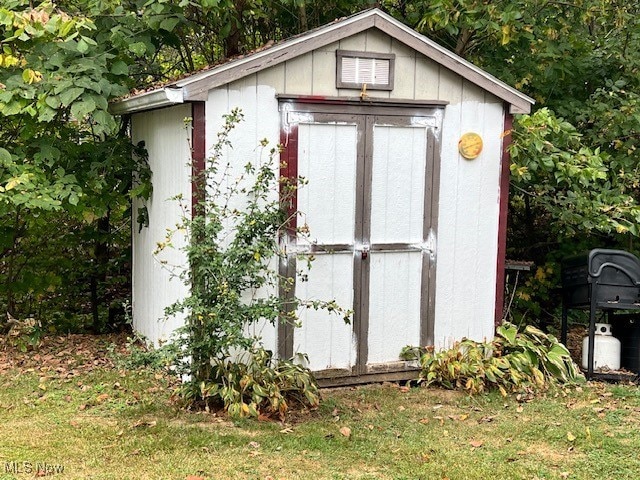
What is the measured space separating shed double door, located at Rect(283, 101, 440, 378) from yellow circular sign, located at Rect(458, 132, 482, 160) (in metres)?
0.25

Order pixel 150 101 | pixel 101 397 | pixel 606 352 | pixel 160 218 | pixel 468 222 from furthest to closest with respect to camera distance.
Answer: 1. pixel 606 352
2. pixel 160 218
3. pixel 468 222
4. pixel 150 101
5. pixel 101 397

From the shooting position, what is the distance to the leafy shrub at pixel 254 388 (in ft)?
19.4

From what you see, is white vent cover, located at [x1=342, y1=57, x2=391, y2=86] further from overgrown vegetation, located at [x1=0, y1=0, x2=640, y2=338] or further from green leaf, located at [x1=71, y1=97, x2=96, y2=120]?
green leaf, located at [x1=71, y1=97, x2=96, y2=120]

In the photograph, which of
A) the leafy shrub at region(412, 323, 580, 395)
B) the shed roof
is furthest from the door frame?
the shed roof

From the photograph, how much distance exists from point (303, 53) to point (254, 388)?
2602 mm

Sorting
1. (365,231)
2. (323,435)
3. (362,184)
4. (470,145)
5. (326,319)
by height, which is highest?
(470,145)

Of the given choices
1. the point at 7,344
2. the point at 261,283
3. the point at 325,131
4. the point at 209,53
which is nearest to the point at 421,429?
the point at 261,283

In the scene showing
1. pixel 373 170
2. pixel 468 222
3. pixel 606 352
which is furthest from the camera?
pixel 606 352

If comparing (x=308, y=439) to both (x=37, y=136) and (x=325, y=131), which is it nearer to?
(x=325, y=131)

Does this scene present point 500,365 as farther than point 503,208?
No

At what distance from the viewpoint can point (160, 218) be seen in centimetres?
740

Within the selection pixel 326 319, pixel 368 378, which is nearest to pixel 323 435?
pixel 326 319

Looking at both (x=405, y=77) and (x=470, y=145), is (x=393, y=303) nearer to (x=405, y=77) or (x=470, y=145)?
(x=470, y=145)

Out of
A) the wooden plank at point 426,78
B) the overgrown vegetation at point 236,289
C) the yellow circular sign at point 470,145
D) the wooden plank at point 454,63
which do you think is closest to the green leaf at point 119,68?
the overgrown vegetation at point 236,289
